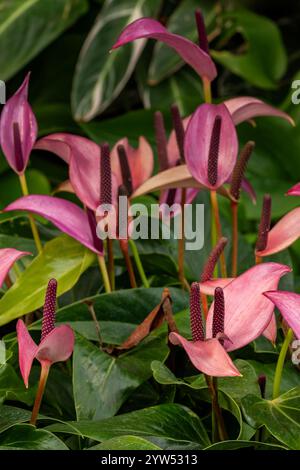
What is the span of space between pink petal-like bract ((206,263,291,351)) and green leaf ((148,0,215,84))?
95cm

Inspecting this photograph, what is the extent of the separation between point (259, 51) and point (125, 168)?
0.90 m

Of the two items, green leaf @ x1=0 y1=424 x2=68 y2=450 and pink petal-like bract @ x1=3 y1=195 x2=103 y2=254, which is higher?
pink petal-like bract @ x1=3 y1=195 x2=103 y2=254

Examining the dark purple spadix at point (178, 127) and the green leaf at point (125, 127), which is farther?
the green leaf at point (125, 127)

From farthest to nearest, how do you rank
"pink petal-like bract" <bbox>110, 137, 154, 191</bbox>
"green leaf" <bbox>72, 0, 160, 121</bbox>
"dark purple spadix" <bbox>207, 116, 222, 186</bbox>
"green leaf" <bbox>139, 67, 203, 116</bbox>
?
"green leaf" <bbox>139, 67, 203, 116</bbox>, "green leaf" <bbox>72, 0, 160, 121</bbox>, "pink petal-like bract" <bbox>110, 137, 154, 191</bbox>, "dark purple spadix" <bbox>207, 116, 222, 186</bbox>

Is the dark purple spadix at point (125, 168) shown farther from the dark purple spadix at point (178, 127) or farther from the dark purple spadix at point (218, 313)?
the dark purple spadix at point (218, 313)

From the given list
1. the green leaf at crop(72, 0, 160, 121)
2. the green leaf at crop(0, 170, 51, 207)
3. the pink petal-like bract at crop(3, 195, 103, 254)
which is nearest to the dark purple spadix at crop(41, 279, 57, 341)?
the pink petal-like bract at crop(3, 195, 103, 254)

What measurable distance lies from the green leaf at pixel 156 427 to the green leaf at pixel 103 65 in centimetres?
91

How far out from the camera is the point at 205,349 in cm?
45

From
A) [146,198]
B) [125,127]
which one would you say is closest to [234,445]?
[146,198]

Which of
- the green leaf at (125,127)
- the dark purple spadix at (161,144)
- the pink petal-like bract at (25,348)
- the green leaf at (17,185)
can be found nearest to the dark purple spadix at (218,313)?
the pink petal-like bract at (25,348)

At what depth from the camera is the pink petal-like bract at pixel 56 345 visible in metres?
0.45

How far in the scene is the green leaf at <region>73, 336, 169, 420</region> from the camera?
497 millimetres

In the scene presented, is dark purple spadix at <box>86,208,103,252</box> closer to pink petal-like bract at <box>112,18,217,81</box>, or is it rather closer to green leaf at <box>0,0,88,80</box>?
pink petal-like bract at <box>112,18,217,81</box>
